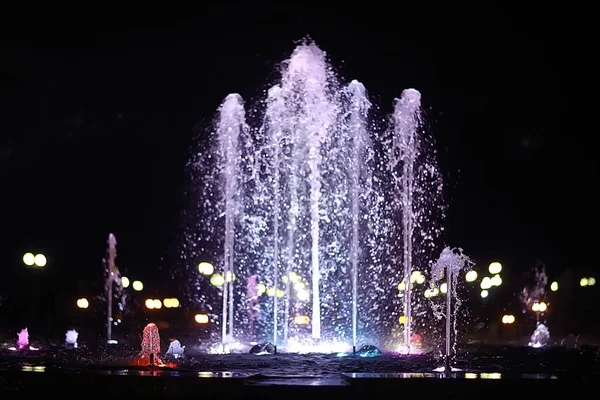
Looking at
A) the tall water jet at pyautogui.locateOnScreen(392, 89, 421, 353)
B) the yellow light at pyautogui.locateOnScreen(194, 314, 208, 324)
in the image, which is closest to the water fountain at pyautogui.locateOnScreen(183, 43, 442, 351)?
the tall water jet at pyautogui.locateOnScreen(392, 89, 421, 353)

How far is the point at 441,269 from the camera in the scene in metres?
21.5

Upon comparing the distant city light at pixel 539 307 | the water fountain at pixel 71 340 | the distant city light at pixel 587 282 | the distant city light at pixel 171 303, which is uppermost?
the distant city light at pixel 587 282

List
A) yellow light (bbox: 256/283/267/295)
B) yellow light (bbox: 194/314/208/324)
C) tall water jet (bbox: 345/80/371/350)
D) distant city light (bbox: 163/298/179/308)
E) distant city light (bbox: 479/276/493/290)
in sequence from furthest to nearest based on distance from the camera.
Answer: distant city light (bbox: 163/298/179/308) → yellow light (bbox: 256/283/267/295) → yellow light (bbox: 194/314/208/324) → distant city light (bbox: 479/276/493/290) → tall water jet (bbox: 345/80/371/350)

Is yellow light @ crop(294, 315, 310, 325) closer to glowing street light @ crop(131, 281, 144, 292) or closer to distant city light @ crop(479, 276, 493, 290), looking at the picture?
distant city light @ crop(479, 276, 493, 290)

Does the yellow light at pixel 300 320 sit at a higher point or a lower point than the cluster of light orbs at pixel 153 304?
lower

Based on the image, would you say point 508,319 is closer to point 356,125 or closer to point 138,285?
point 356,125

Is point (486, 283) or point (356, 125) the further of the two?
point (486, 283)

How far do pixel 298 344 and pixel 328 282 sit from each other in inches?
830

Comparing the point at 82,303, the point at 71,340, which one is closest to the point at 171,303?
the point at 82,303

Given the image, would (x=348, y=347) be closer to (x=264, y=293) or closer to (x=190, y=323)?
(x=190, y=323)

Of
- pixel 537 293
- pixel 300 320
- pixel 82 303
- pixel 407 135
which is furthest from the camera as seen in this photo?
pixel 537 293

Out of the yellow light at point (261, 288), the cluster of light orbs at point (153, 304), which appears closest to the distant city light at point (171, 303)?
the cluster of light orbs at point (153, 304)

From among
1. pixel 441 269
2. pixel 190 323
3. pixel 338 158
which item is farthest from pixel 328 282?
pixel 441 269

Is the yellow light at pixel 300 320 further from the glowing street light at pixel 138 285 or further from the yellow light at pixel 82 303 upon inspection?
the glowing street light at pixel 138 285
